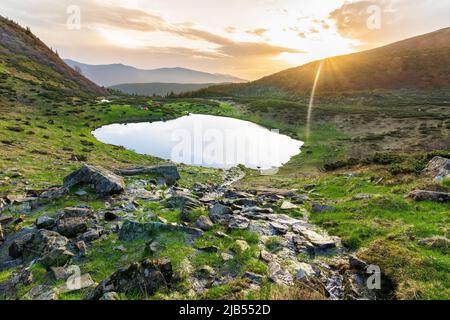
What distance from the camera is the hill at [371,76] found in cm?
12622

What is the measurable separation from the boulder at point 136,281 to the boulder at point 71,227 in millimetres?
4761

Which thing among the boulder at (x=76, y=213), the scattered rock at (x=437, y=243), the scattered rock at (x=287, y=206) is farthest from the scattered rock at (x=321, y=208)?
the boulder at (x=76, y=213)

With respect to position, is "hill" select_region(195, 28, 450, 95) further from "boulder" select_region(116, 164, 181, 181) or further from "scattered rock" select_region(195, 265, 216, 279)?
"scattered rock" select_region(195, 265, 216, 279)

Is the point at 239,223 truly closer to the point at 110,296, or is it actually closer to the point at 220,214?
the point at 220,214

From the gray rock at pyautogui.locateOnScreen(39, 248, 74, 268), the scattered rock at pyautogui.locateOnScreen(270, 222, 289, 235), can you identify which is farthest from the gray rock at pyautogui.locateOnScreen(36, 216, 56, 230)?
the scattered rock at pyautogui.locateOnScreen(270, 222, 289, 235)

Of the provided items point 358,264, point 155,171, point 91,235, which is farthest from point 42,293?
point 155,171

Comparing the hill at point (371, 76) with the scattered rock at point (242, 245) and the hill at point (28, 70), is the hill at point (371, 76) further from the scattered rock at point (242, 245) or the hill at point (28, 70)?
the scattered rock at point (242, 245)

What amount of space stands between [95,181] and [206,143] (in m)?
33.9

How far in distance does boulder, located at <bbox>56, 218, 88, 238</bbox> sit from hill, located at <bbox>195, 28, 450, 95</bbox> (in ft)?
442

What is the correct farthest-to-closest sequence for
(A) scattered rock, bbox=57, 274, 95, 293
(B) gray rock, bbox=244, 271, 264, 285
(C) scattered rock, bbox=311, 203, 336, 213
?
(C) scattered rock, bbox=311, 203, 336, 213 < (B) gray rock, bbox=244, 271, 264, 285 < (A) scattered rock, bbox=57, 274, 95, 293

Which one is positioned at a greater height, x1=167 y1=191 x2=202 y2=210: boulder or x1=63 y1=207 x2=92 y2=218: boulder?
x1=63 y1=207 x2=92 y2=218: boulder

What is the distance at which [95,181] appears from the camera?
57.0 ft

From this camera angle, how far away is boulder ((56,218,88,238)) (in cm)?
1220

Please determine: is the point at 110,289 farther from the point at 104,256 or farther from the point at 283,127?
the point at 283,127
